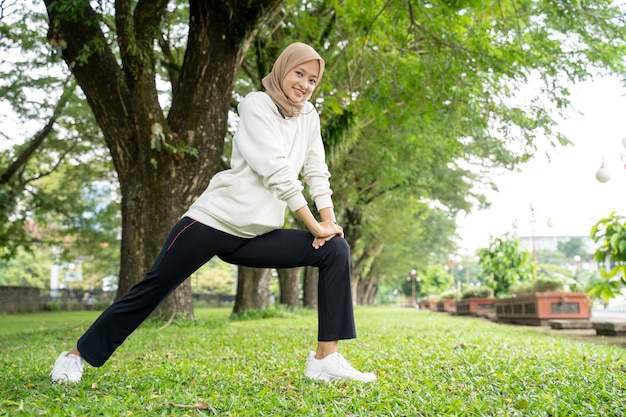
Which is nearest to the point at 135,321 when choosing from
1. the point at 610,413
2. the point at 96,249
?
the point at 610,413

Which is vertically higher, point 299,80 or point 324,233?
point 299,80

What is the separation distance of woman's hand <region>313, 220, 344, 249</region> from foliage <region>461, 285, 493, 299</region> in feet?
53.8

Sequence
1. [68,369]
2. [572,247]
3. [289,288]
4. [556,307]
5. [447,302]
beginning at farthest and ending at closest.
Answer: [572,247] < [447,302] < [289,288] < [556,307] < [68,369]

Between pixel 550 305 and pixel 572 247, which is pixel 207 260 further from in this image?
pixel 572 247

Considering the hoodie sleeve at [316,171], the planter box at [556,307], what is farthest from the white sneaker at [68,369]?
the planter box at [556,307]

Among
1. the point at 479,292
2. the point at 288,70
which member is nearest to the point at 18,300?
the point at 479,292

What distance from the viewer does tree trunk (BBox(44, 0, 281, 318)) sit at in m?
8.07

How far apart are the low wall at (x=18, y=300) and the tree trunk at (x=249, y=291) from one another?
51.6ft

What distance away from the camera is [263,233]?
3.49 metres

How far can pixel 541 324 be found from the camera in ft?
39.0

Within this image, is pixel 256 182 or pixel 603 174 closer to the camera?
pixel 256 182

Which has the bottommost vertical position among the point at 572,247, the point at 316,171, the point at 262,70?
the point at 316,171

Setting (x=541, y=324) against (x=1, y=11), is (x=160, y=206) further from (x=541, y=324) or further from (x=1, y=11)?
(x=541, y=324)

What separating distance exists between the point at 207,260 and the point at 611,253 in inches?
234
